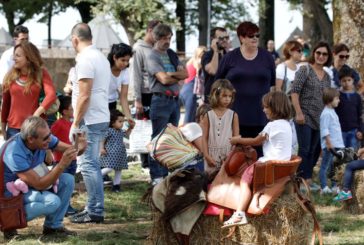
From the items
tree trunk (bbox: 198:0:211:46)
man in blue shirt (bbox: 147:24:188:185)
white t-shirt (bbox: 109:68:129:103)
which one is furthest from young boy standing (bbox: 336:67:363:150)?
tree trunk (bbox: 198:0:211:46)

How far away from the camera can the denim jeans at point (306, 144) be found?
32.6 feet

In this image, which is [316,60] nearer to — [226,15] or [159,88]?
[159,88]

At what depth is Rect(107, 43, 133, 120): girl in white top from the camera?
9.46 meters

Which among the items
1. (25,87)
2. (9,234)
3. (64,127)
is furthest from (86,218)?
(25,87)

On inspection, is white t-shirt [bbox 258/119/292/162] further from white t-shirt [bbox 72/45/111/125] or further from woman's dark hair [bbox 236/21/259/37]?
white t-shirt [bbox 72/45/111/125]

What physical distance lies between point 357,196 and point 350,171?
0.89 feet

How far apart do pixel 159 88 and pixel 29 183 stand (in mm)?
3108

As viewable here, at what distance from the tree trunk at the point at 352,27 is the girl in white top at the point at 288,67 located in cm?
196

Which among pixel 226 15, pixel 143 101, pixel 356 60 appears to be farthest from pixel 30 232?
pixel 226 15

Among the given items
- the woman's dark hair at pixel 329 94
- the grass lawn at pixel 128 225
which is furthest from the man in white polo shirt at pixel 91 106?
the woman's dark hair at pixel 329 94

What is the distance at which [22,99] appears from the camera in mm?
8211

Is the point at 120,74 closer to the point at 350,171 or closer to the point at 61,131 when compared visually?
the point at 61,131

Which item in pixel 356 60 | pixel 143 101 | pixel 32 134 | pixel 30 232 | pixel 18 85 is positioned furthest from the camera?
pixel 356 60

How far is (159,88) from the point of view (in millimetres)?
9852
